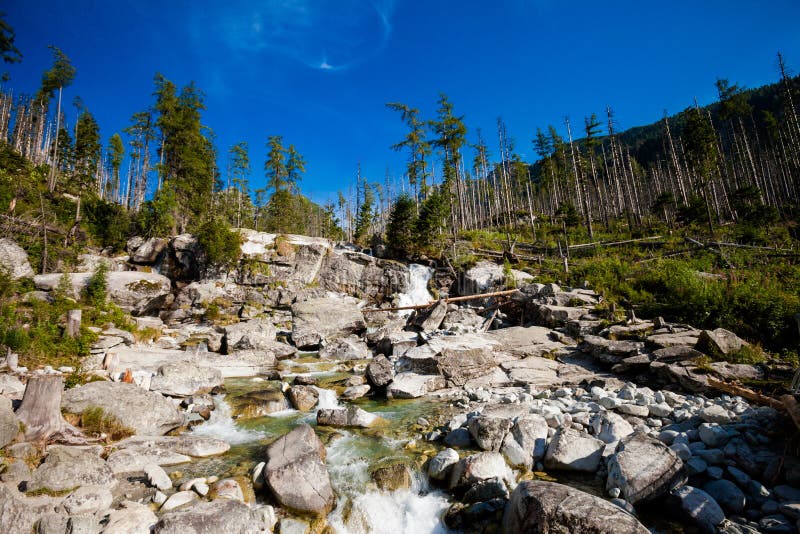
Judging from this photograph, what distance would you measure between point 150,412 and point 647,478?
9.23 m

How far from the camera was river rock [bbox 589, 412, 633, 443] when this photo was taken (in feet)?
18.4

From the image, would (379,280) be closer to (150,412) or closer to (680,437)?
(150,412)

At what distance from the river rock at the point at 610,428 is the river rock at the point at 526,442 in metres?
0.88

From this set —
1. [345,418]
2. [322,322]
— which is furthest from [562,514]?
[322,322]

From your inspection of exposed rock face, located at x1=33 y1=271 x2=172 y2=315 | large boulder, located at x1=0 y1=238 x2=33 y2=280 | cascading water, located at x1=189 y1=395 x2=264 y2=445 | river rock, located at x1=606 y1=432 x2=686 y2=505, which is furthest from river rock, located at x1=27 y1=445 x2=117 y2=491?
large boulder, located at x1=0 y1=238 x2=33 y2=280

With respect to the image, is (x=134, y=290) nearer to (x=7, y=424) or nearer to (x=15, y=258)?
(x=15, y=258)

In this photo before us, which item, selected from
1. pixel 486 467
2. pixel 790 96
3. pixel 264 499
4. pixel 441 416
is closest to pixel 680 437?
pixel 486 467

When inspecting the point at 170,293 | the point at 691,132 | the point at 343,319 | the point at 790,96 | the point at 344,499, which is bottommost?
the point at 344,499

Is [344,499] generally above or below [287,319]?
below

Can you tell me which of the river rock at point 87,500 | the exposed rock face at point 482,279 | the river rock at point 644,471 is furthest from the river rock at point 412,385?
→ the exposed rock face at point 482,279

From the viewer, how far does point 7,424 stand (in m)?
5.20

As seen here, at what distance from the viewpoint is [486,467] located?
4.87m

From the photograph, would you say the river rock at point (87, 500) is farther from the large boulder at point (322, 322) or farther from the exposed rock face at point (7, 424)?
the large boulder at point (322, 322)

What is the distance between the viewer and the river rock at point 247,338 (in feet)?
48.9
